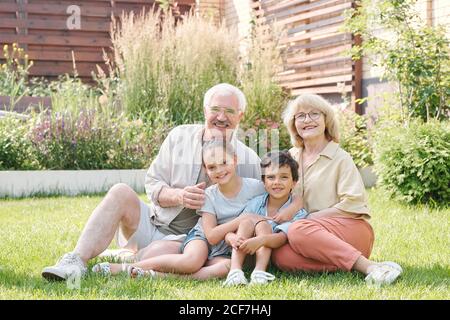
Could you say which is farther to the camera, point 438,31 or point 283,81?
point 283,81

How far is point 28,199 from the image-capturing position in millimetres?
6371

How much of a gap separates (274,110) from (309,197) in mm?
4507

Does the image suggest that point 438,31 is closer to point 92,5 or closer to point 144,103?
point 144,103

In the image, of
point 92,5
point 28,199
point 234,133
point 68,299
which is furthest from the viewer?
point 92,5

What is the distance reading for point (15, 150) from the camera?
6914 millimetres

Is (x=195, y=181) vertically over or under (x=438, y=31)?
under

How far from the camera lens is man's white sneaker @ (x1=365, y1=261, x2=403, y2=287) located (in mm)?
3096

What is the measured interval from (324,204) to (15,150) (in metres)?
4.24

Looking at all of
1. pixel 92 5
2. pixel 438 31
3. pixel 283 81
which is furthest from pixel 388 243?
pixel 92 5

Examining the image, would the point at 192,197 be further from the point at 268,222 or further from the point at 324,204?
the point at 324,204

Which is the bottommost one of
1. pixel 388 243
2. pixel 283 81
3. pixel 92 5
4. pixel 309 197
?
pixel 388 243

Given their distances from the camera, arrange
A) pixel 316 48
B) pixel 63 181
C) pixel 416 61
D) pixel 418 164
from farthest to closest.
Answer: pixel 316 48
pixel 63 181
pixel 416 61
pixel 418 164

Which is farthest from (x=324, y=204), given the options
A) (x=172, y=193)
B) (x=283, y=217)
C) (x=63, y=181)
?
(x=63, y=181)
